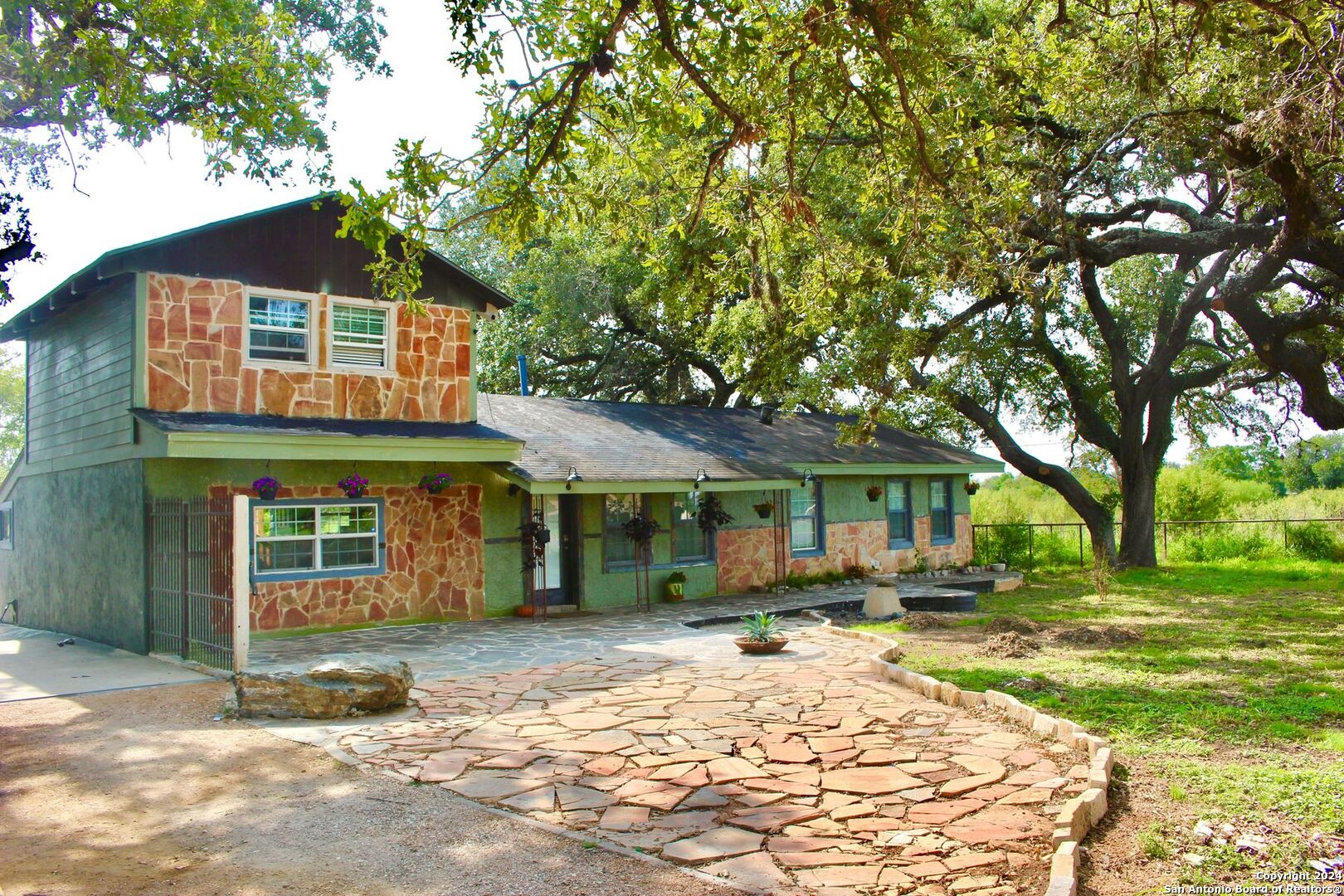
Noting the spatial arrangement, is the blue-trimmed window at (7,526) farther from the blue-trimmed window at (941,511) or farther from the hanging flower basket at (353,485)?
the blue-trimmed window at (941,511)

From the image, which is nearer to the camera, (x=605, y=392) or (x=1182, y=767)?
(x=1182, y=767)

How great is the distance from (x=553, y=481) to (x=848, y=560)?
891 cm

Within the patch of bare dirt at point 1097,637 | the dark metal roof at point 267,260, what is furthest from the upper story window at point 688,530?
the patch of bare dirt at point 1097,637

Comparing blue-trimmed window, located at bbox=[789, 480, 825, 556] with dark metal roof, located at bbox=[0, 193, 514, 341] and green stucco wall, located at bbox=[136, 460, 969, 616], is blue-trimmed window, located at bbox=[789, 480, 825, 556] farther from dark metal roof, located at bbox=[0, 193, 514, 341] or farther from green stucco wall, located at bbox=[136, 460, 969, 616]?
dark metal roof, located at bbox=[0, 193, 514, 341]

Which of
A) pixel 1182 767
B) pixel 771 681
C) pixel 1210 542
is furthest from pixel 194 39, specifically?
pixel 1210 542

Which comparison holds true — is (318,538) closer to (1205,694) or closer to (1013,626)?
(1013,626)

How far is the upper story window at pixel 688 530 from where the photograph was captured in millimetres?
17875

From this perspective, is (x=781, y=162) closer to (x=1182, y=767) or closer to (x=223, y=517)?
(x=223, y=517)

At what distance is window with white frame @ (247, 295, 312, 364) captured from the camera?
13.4m

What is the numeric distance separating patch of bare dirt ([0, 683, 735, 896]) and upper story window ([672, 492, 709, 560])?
10677 mm

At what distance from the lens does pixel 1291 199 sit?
1112 cm

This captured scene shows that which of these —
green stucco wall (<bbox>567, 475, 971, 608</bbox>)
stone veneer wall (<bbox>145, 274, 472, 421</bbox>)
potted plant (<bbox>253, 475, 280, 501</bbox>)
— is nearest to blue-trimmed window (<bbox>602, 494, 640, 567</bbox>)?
green stucco wall (<bbox>567, 475, 971, 608</bbox>)

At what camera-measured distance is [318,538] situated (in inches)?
538

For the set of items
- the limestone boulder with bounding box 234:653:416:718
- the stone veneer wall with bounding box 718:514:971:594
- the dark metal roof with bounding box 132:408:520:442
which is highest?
the dark metal roof with bounding box 132:408:520:442
